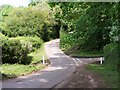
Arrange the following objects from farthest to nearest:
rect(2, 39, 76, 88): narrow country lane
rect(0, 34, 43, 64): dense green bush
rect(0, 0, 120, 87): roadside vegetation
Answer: rect(0, 34, 43, 64): dense green bush < rect(2, 39, 76, 88): narrow country lane < rect(0, 0, 120, 87): roadside vegetation

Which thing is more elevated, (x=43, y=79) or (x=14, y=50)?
(x=14, y=50)

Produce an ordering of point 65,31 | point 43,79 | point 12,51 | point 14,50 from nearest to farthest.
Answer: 1. point 43,79
2. point 14,50
3. point 12,51
4. point 65,31

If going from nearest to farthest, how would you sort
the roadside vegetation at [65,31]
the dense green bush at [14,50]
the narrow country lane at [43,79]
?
the roadside vegetation at [65,31]
the narrow country lane at [43,79]
the dense green bush at [14,50]

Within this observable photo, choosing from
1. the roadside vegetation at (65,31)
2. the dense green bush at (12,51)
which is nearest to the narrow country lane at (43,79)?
the roadside vegetation at (65,31)

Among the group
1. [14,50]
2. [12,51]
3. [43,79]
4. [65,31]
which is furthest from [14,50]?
[65,31]

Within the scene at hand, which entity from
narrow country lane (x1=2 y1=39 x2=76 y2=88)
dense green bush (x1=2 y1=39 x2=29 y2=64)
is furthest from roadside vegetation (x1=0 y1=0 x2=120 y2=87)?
narrow country lane (x1=2 y1=39 x2=76 y2=88)

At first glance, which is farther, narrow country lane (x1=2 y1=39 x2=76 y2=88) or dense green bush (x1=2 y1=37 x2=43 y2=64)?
dense green bush (x1=2 y1=37 x2=43 y2=64)

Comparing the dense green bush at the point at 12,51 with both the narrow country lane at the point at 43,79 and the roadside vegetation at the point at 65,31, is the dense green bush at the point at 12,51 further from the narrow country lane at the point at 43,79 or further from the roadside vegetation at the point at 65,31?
the narrow country lane at the point at 43,79

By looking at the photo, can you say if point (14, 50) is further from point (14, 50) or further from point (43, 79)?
point (43, 79)

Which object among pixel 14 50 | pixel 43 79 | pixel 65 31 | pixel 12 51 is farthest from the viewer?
pixel 65 31

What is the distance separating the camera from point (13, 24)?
49375mm

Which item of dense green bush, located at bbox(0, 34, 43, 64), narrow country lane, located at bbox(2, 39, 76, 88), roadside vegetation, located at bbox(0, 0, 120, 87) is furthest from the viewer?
dense green bush, located at bbox(0, 34, 43, 64)

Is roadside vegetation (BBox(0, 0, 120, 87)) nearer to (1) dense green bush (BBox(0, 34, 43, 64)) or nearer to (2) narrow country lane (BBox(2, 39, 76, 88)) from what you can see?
(1) dense green bush (BBox(0, 34, 43, 64))

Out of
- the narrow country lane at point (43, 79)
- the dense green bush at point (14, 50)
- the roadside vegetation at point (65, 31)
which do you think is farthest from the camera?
the dense green bush at point (14, 50)
